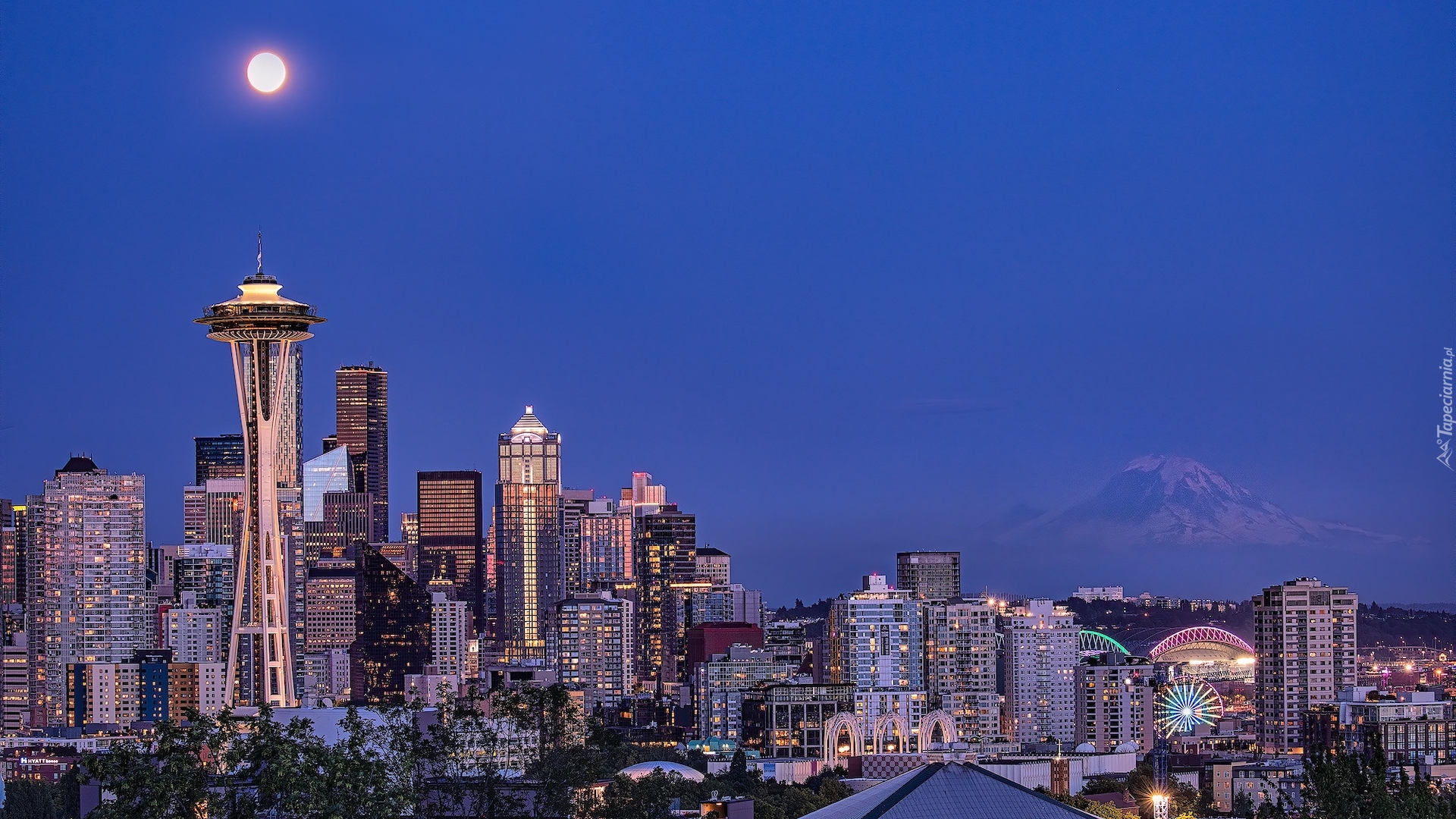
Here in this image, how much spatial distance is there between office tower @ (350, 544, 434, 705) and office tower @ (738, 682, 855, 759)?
3980 cm

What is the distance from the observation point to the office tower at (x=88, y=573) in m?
120

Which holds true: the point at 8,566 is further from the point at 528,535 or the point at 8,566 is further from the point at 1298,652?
the point at 1298,652

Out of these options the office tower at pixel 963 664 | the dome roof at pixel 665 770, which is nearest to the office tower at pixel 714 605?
the office tower at pixel 963 664

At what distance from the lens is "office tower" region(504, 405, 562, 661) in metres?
166

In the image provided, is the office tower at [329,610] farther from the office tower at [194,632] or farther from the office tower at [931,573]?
the office tower at [931,573]

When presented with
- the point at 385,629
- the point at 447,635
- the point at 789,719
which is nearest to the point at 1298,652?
the point at 789,719

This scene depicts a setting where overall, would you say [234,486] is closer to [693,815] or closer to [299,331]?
[299,331]

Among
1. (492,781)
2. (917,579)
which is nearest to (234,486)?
(917,579)

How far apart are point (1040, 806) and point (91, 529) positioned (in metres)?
110

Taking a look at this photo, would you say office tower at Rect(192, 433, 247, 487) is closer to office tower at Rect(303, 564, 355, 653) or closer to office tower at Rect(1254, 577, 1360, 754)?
office tower at Rect(303, 564, 355, 653)

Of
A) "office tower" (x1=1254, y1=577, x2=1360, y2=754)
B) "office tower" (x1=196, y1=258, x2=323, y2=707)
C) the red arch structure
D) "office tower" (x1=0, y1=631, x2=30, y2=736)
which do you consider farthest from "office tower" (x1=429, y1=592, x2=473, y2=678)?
"office tower" (x1=196, y1=258, x2=323, y2=707)

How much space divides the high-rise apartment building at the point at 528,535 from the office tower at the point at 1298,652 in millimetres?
63322

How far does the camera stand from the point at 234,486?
152125mm

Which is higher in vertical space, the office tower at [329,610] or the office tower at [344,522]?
the office tower at [344,522]
